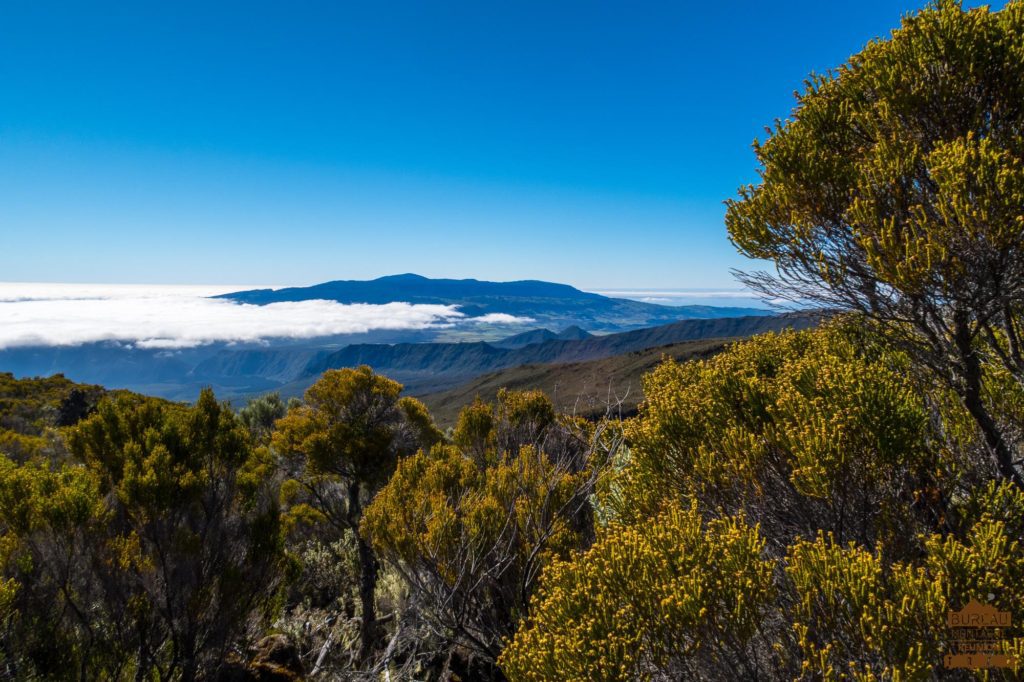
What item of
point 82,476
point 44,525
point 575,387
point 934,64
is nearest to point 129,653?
point 44,525

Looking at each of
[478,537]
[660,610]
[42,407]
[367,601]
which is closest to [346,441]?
[367,601]

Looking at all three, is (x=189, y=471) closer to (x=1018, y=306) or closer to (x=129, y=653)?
(x=129, y=653)

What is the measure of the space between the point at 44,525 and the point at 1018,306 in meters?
12.4

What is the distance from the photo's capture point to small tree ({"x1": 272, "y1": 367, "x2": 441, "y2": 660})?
13398 mm

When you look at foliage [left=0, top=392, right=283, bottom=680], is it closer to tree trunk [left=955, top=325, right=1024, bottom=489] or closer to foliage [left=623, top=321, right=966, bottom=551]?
foliage [left=623, top=321, right=966, bottom=551]

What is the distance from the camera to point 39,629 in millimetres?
6457

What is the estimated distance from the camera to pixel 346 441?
13461 mm

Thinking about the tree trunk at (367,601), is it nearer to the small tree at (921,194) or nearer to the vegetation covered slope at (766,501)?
the vegetation covered slope at (766,501)

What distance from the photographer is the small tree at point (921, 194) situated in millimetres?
3840

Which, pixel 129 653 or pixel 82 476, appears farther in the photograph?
pixel 129 653

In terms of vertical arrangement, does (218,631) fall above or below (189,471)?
below

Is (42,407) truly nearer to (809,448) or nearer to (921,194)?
(809,448)

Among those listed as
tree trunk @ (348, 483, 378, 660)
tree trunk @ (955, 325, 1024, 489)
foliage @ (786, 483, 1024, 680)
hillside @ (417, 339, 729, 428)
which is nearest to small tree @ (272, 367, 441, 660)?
tree trunk @ (348, 483, 378, 660)

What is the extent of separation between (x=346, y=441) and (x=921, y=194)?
529 inches
